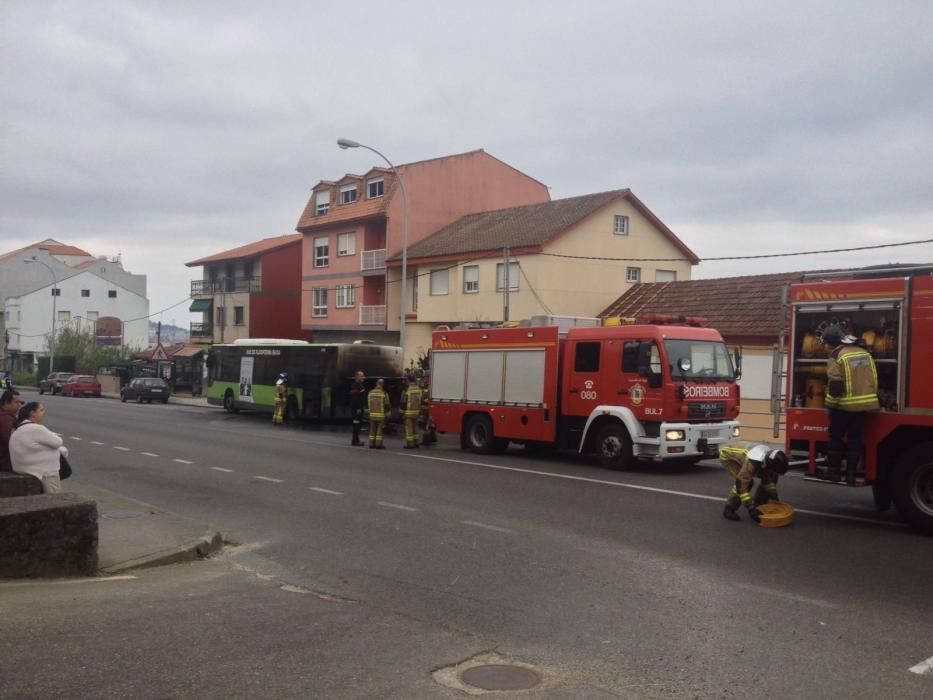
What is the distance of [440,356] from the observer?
19.5 m

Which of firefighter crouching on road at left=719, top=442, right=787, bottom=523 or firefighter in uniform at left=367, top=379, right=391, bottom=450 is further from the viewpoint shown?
firefighter in uniform at left=367, top=379, right=391, bottom=450

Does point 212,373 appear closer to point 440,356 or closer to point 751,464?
point 440,356

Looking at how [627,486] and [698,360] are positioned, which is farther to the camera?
[698,360]

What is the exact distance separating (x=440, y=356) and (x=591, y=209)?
16969mm

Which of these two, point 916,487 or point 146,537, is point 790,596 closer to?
point 916,487

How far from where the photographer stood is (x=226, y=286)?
59.3 m

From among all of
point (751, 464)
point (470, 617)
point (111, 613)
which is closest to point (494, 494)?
point (751, 464)

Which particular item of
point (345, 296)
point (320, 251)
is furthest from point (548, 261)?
point (320, 251)

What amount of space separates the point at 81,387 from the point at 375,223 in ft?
73.1

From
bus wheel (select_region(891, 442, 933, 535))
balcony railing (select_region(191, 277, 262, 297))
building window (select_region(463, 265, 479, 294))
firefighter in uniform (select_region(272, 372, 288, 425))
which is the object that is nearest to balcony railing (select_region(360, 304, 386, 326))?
building window (select_region(463, 265, 479, 294))

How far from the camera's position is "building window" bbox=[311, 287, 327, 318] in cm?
4719

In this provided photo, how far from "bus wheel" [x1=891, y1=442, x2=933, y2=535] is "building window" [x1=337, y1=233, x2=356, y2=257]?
1472 inches

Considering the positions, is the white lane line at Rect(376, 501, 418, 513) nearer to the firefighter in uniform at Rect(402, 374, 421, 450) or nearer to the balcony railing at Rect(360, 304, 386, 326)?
the firefighter in uniform at Rect(402, 374, 421, 450)

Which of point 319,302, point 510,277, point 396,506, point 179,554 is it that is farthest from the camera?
point 319,302
